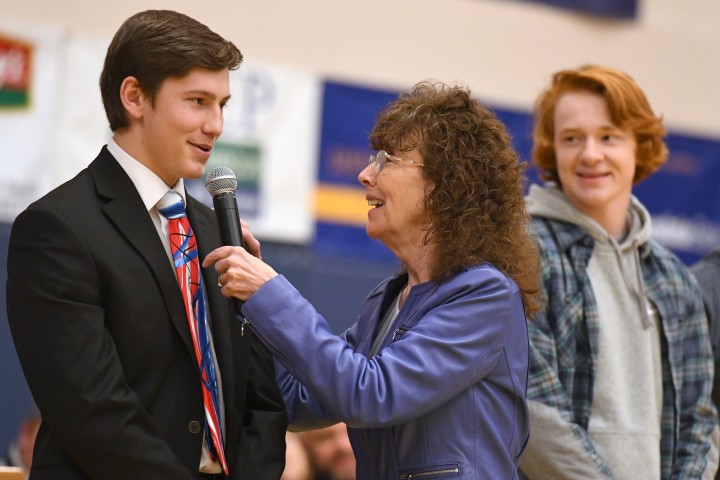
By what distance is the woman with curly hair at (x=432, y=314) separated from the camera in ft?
8.13

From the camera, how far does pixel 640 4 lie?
27.5ft

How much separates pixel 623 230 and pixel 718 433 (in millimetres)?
693

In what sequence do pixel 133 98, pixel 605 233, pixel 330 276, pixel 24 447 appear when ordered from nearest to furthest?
pixel 133 98 → pixel 605 233 → pixel 24 447 → pixel 330 276

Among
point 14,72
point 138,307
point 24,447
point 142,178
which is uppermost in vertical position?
point 14,72

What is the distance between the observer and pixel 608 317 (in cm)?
334

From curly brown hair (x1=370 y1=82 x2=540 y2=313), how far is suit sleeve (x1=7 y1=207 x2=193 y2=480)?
0.80 metres

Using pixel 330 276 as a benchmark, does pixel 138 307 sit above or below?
above

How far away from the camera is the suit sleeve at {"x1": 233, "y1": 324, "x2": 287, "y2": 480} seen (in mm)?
2572

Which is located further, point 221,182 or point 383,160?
point 383,160

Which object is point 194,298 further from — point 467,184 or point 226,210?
point 467,184

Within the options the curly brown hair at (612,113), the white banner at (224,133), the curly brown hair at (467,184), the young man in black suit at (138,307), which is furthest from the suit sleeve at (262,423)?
the white banner at (224,133)

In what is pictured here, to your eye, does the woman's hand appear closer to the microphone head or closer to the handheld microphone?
the handheld microphone

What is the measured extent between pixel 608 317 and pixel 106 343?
163 cm

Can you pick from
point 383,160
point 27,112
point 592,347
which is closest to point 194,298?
point 383,160
